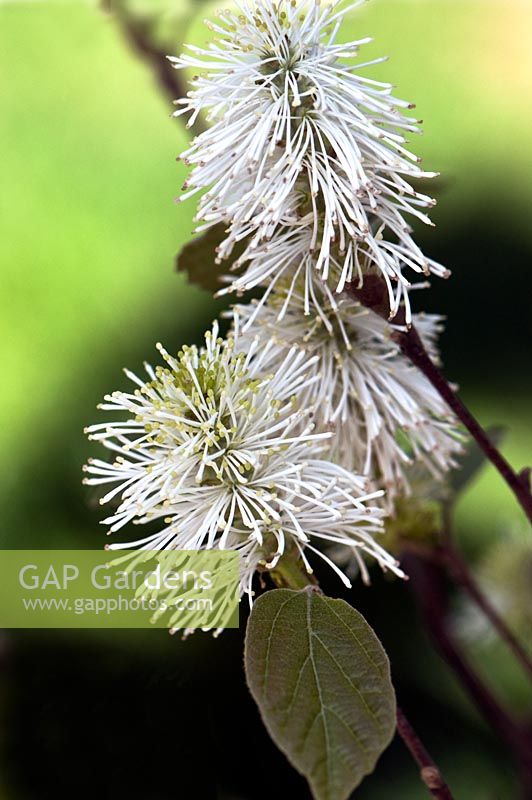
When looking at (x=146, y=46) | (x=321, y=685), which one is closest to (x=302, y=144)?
(x=321, y=685)

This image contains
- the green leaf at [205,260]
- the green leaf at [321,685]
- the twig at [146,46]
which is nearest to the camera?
the green leaf at [321,685]

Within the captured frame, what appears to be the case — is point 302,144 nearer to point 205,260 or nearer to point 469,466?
point 205,260

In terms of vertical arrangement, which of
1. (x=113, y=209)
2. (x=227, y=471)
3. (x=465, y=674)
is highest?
(x=113, y=209)

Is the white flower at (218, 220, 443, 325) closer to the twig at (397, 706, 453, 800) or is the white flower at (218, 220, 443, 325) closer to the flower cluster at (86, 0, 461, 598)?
the flower cluster at (86, 0, 461, 598)

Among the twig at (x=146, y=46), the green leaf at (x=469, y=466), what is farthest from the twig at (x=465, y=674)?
the twig at (x=146, y=46)

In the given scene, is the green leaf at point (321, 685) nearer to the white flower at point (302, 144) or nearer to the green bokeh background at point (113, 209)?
the white flower at point (302, 144)
